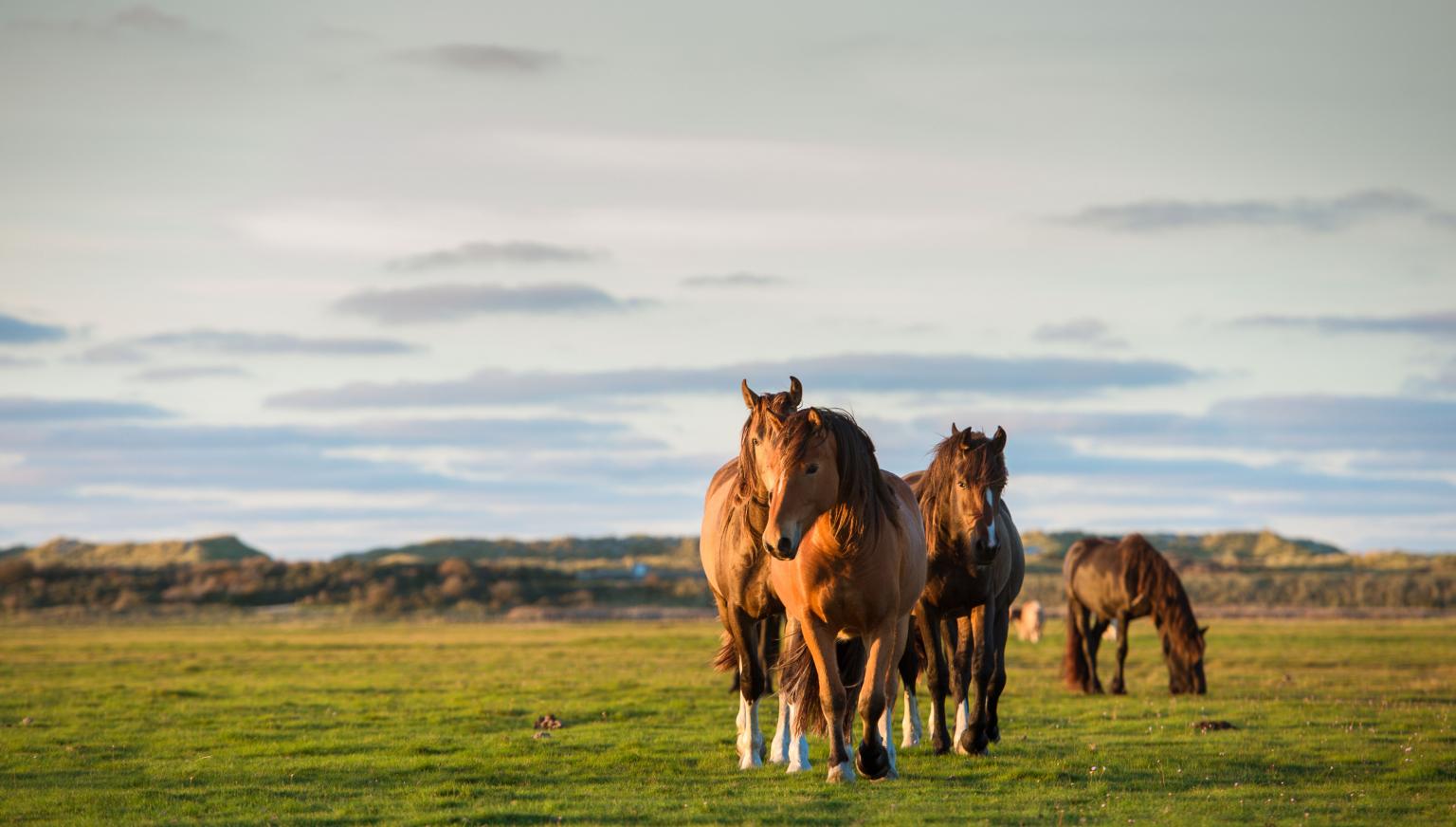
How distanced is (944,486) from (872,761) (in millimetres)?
2892

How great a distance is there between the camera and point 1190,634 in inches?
805

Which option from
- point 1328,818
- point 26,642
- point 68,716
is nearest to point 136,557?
point 26,642

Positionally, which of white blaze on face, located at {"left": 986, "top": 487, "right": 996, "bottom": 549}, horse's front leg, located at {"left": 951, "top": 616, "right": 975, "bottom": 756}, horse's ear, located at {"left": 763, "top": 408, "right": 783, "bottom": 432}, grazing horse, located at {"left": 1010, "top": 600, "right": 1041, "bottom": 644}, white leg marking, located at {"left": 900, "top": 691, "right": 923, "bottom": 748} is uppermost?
horse's ear, located at {"left": 763, "top": 408, "right": 783, "bottom": 432}

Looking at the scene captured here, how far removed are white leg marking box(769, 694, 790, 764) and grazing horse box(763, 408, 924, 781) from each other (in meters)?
1.39

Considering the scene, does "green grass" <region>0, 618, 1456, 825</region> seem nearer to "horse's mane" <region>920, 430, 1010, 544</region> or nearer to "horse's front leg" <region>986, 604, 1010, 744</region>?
"horse's front leg" <region>986, 604, 1010, 744</region>

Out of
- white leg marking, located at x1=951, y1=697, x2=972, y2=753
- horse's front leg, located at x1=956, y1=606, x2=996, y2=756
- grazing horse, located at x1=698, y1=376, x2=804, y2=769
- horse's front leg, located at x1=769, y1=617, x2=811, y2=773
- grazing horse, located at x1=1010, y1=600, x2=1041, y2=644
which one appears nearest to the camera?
grazing horse, located at x1=698, y1=376, x2=804, y2=769

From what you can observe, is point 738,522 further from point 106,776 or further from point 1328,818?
point 106,776

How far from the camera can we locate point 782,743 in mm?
11227

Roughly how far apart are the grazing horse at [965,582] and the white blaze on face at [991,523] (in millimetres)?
11

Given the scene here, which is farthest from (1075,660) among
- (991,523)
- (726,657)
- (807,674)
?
(807,674)

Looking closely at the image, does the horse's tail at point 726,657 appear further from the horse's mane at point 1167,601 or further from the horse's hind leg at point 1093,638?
the horse's hind leg at point 1093,638

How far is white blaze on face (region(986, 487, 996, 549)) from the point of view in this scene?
10.4m

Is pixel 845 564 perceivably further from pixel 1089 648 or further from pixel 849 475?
pixel 1089 648

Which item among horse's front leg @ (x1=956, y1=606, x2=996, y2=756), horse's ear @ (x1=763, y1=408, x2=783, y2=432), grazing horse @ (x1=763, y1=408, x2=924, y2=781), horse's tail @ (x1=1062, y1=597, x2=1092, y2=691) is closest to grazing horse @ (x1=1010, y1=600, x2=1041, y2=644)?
horse's tail @ (x1=1062, y1=597, x2=1092, y2=691)
